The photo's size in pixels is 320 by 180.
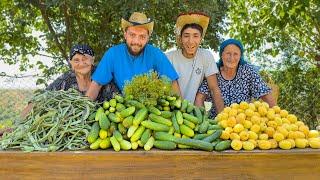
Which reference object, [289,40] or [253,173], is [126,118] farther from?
[289,40]

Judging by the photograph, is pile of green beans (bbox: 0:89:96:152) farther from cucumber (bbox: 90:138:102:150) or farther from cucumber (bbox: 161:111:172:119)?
cucumber (bbox: 161:111:172:119)

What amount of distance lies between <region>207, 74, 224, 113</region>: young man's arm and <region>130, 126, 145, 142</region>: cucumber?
135 cm

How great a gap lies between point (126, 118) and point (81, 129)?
31cm

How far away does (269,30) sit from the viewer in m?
8.94

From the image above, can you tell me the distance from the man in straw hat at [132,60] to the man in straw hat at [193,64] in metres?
0.36

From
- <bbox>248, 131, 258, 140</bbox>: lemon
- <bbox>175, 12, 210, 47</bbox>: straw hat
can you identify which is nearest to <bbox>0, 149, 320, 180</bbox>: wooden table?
<bbox>248, 131, 258, 140</bbox>: lemon

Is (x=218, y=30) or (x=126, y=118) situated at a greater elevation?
(x=218, y=30)

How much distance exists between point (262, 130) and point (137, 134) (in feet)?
2.86

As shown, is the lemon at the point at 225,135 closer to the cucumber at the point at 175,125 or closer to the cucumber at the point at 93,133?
the cucumber at the point at 175,125

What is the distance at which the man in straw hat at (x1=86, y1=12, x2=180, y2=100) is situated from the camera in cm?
434

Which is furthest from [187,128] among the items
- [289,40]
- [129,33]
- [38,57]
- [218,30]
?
[289,40]

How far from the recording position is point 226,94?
4.89 m

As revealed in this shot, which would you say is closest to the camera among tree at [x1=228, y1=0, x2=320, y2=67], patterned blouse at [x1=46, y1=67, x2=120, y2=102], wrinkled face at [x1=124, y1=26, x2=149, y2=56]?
wrinkled face at [x1=124, y1=26, x2=149, y2=56]

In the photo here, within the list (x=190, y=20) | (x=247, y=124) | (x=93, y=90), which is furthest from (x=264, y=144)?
(x=190, y=20)
